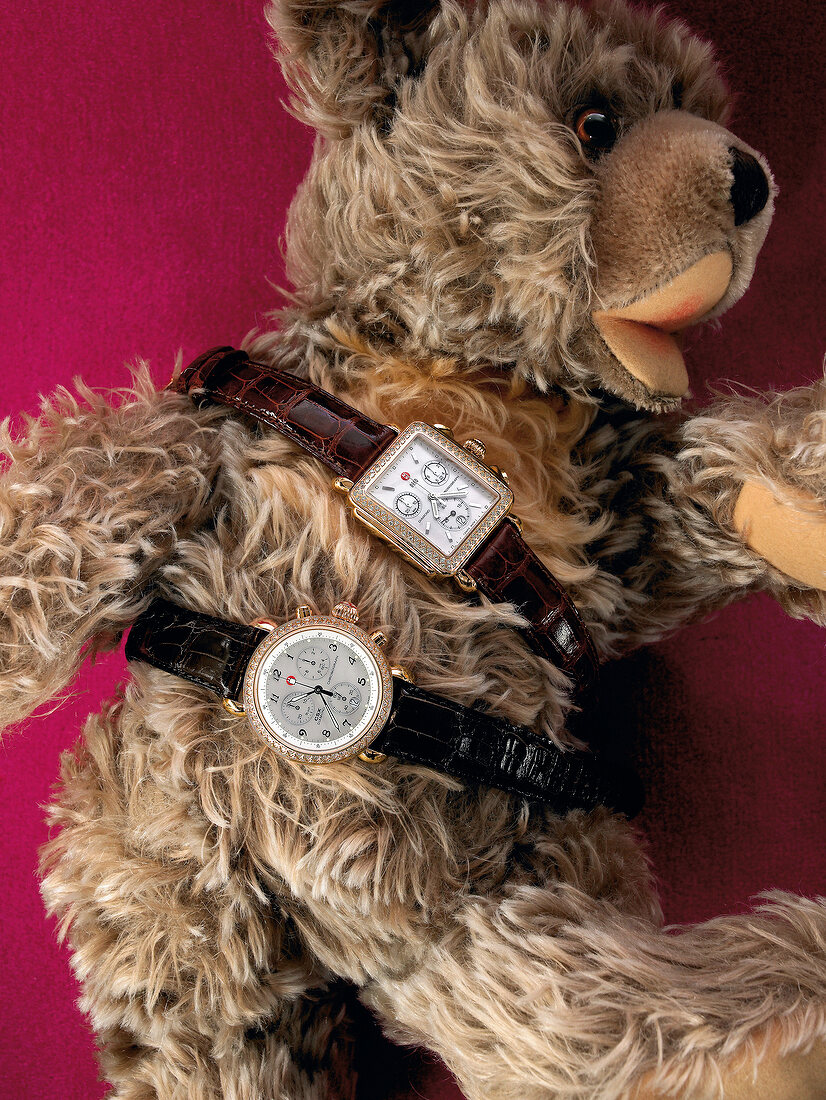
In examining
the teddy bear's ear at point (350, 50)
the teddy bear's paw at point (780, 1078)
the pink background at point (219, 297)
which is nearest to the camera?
the teddy bear's paw at point (780, 1078)

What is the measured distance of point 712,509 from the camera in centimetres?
56

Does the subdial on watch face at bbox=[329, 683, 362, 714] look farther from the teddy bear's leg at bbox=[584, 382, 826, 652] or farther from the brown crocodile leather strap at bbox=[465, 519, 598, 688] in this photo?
the teddy bear's leg at bbox=[584, 382, 826, 652]

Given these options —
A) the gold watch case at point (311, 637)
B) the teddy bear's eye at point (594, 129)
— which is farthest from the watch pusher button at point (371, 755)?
the teddy bear's eye at point (594, 129)

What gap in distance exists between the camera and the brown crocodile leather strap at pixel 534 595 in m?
0.52

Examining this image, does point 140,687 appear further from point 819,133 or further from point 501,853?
point 819,133

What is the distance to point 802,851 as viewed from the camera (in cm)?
70

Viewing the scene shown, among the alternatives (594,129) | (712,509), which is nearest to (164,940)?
(712,509)

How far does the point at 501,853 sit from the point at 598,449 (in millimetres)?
295

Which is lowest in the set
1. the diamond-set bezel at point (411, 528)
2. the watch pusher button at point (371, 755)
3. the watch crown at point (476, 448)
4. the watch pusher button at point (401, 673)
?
the watch pusher button at point (371, 755)

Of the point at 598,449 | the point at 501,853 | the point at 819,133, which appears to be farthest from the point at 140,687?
the point at 819,133

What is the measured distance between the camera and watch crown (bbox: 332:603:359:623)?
491 millimetres

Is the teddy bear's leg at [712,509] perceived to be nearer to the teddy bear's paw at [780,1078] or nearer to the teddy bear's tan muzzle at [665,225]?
the teddy bear's tan muzzle at [665,225]

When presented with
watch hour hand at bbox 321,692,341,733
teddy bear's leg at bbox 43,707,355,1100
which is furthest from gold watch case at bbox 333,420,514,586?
teddy bear's leg at bbox 43,707,355,1100

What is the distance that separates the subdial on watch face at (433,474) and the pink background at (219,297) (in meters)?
0.31
